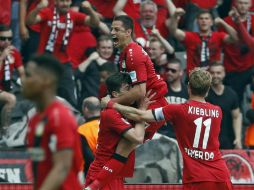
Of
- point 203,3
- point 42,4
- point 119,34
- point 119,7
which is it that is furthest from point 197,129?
point 203,3

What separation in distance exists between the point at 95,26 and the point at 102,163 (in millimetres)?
5336

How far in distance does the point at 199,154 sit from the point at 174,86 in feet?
16.0

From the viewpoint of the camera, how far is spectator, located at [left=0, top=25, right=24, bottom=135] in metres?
14.3

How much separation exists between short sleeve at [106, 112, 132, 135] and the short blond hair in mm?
799

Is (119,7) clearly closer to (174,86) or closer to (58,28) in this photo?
(58,28)

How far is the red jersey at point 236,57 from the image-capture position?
16.0m

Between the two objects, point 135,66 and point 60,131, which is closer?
point 60,131

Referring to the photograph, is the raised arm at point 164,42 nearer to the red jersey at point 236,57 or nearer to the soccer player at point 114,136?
the red jersey at point 236,57

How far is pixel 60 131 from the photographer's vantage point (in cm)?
733

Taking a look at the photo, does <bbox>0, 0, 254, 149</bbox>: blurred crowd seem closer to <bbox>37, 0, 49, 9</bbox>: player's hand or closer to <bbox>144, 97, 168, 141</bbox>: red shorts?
<bbox>37, 0, 49, 9</bbox>: player's hand

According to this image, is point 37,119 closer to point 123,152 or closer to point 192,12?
Result: point 123,152

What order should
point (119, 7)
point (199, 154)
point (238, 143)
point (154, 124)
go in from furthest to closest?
1. point (119, 7)
2. point (238, 143)
3. point (154, 124)
4. point (199, 154)

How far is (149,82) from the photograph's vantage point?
1115cm

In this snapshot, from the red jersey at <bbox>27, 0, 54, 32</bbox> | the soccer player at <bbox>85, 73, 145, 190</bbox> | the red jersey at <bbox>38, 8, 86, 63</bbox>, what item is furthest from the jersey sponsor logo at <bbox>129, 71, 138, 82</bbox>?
the red jersey at <bbox>27, 0, 54, 32</bbox>
